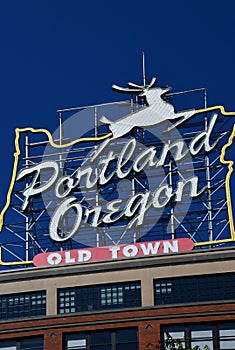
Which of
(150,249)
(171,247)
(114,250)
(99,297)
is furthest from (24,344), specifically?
(171,247)

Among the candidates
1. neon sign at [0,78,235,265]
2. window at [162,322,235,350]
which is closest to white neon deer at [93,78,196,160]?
neon sign at [0,78,235,265]

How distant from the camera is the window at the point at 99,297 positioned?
82125 mm

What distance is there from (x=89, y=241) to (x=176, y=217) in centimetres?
670

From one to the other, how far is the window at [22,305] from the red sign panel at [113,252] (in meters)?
2.49

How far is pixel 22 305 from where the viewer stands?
84625 millimetres

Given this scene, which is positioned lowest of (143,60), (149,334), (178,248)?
(149,334)

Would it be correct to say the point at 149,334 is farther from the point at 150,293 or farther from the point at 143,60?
the point at 143,60

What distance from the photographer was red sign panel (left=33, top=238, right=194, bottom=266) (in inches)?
3253

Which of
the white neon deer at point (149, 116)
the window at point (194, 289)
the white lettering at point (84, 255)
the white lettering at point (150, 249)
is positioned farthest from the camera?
the white neon deer at point (149, 116)

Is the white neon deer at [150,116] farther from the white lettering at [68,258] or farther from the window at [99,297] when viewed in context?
the window at [99,297]

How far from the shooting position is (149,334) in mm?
80312

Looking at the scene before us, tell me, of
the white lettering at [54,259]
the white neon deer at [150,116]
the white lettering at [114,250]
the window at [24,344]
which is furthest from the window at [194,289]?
the white neon deer at [150,116]

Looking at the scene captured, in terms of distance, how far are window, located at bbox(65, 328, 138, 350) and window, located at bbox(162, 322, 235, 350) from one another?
2438 mm

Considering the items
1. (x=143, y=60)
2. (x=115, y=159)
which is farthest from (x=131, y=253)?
(x=143, y=60)
